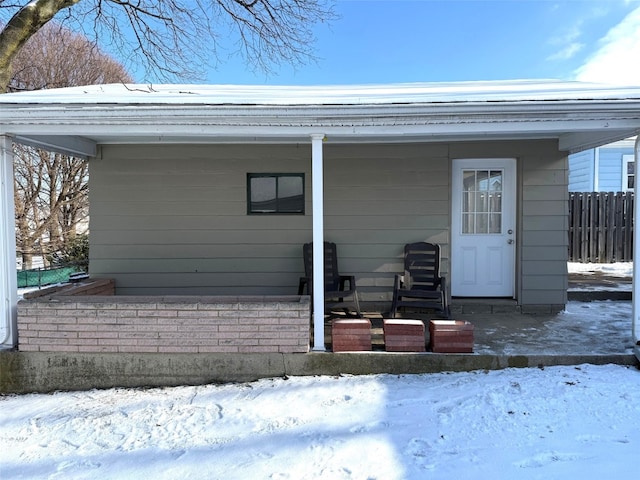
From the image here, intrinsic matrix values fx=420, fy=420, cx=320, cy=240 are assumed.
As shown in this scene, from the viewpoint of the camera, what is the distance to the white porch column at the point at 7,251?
11.9ft

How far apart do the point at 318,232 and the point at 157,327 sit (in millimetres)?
1637

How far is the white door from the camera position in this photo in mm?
5402

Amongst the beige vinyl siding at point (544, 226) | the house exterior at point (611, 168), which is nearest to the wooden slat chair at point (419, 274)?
the beige vinyl siding at point (544, 226)

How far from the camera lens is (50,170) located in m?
10.0

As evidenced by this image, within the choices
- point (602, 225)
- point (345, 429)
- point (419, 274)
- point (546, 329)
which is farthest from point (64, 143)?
point (602, 225)

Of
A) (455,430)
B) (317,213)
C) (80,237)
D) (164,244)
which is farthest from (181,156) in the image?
(80,237)

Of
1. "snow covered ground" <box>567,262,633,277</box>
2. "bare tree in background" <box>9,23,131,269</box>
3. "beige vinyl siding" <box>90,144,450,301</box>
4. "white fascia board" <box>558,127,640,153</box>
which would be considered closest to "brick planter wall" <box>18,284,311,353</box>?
"beige vinyl siding" <box>90,144,450,301</box>

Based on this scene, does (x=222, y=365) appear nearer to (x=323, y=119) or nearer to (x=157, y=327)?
(x=157, y=327)

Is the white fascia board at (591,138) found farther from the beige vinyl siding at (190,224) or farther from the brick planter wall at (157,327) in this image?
the brick planter wall at (157,327)

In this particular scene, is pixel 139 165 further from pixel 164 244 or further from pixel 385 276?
pixel 385 276

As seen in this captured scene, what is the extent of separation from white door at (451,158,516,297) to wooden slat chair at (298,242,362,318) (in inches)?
55.9

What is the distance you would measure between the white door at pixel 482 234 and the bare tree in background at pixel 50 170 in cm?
891

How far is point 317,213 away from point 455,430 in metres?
2.01

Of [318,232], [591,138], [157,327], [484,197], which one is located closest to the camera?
[157,327]
